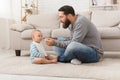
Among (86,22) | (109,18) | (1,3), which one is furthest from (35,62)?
(1,3)

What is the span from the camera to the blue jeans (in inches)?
108

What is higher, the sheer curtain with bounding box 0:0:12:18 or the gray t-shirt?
the sheer curtain with bounding box 0:0:12:18

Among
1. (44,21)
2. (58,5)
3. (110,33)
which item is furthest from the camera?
(58,5)

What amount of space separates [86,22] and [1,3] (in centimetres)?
309

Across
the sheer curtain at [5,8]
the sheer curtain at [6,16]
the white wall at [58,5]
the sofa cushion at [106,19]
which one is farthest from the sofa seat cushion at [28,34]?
the white wall at [58,5]

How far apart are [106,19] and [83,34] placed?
4.83 feet

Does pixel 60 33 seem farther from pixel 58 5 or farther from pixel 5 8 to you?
pixel 5 8

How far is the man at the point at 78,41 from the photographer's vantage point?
276cm

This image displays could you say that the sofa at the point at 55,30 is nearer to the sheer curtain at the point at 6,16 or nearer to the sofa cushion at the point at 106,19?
the sofa cushion at the point at 106,19

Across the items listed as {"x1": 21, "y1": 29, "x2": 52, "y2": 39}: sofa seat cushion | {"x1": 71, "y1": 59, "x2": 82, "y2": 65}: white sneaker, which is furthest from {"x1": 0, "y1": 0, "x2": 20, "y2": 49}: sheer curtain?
{"x1": 71, "y1": 59, "x2": 82, "y2": 65}: white sneaker

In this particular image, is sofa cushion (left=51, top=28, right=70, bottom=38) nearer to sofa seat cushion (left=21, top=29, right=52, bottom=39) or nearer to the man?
sofa seat cushion (left=21, top=29, right=52, bottom=39)

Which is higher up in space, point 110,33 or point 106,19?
point 106,19

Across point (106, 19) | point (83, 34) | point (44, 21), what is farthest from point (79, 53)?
point (44, 21)

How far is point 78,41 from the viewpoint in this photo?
280 centimetres
